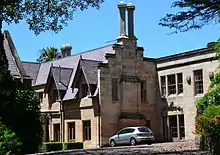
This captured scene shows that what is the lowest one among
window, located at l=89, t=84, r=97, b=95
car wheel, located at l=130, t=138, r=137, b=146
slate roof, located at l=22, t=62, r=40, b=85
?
car wheel, located at l=130, t=138, r=137, b=146

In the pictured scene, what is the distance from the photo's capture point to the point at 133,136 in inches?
1426

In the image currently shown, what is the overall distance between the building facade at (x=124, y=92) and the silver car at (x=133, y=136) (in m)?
2.73

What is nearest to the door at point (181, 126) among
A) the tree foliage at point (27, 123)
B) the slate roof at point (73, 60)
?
the slate roof at point (73, 60)

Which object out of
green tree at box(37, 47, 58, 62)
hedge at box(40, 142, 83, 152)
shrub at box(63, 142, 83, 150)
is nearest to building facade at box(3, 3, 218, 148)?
shrub at box(63, 142, 83, 150)

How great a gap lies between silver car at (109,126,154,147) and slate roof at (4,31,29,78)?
30.9 feet

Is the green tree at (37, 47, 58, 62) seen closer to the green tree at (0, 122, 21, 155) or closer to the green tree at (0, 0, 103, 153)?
the green tree at (0, 0, 103, 153)

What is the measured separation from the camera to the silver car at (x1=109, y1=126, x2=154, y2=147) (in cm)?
3591

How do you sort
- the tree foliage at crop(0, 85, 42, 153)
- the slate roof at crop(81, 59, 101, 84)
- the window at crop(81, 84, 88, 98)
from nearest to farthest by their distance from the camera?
the tree foliage at crop(0, 85, 42, 153), the slate roof at crop(81, 59, 101, 84), the window at crop(81, 84, 88, 98)

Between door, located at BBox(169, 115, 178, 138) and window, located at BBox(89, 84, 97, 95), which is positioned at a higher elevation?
window, located at BBox(89, 84, 97, 95)

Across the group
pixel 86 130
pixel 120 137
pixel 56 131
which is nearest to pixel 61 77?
pixel 56 131

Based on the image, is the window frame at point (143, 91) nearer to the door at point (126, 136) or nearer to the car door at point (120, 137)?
the car door at point (120, 137)

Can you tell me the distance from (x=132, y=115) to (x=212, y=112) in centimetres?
2324

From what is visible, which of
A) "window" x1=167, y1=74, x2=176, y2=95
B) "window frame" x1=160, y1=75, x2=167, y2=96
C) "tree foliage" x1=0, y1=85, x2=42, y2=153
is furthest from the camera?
"window frame" x1=160, y1=75, x2=167, y2=96

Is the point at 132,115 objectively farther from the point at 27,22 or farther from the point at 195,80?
the point at 27,22
